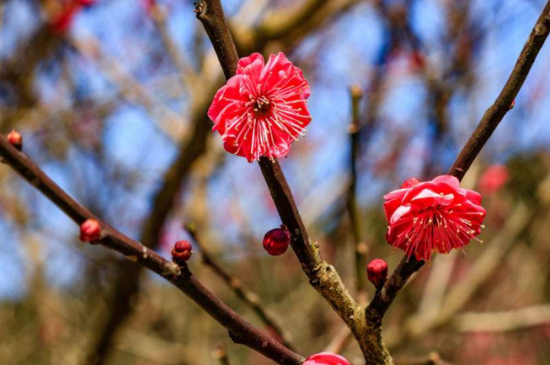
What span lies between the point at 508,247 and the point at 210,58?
6.82ft

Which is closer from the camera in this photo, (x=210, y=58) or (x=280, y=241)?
(x=280, y=241)

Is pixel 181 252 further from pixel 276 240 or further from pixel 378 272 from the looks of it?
pixel 378 272

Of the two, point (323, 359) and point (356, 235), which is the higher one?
point (356, 235)

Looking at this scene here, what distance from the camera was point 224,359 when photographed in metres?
1.31

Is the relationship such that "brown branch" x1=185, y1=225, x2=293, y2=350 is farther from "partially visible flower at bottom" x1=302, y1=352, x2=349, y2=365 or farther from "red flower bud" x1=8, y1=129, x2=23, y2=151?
"red flower bud" x1=8, y1=129, x2=23, y2=151

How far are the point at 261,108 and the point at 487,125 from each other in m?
0.44

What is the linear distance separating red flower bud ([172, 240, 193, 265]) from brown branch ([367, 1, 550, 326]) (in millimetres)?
324

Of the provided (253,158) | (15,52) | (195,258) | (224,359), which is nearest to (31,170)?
(253,158)

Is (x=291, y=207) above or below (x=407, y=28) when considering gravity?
below

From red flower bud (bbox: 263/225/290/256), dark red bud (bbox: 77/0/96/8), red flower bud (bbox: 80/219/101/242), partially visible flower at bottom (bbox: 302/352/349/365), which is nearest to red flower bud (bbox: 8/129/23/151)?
red flower bud (bbox: 80/219/101/242)

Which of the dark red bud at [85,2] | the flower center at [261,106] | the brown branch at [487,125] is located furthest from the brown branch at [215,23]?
the dark red bud at [85,2]

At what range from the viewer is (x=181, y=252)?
822mm

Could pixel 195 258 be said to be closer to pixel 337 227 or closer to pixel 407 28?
pixel 337 227

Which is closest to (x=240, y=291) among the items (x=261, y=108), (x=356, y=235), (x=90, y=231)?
(x=356, y=235)
